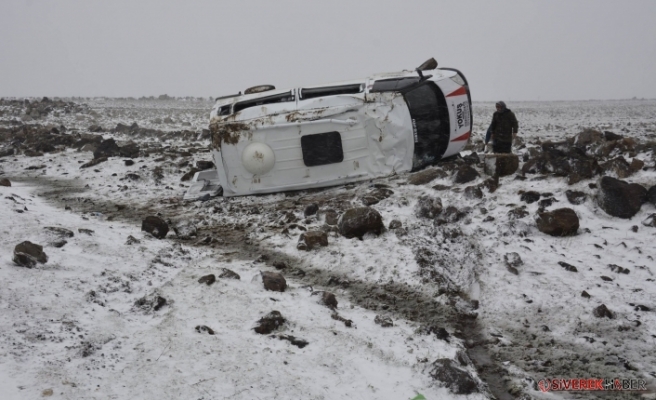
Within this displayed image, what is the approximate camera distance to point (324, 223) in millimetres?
7160

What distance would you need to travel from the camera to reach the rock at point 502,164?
791 centimetres

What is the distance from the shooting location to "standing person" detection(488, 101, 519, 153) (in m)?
9.05

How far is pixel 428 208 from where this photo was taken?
6938 millimetres

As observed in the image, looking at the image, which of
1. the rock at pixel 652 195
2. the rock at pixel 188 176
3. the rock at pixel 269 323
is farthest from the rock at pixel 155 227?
the rock at pixel 652 195

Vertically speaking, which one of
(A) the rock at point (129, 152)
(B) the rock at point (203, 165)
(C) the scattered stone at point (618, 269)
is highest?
(A) the rock at point (129, 152)

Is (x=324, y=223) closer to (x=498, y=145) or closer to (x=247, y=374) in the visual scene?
(x=247, y=374)

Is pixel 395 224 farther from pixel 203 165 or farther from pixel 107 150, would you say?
pixel 107 150

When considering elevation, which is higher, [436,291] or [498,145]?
[498,145]

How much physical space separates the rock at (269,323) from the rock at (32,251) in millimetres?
2466

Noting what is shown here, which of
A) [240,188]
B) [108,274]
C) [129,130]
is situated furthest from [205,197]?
[129,130]

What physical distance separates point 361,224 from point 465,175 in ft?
8.40

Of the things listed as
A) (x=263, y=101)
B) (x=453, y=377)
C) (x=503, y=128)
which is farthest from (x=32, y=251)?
(x=503, y=128)

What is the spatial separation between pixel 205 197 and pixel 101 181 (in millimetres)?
2899

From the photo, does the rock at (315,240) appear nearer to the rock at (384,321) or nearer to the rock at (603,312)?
the rock at (384,321)
